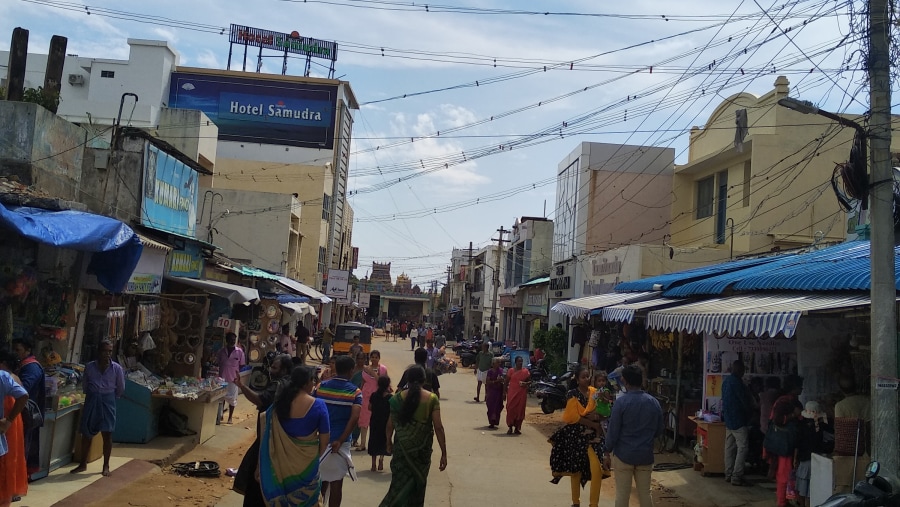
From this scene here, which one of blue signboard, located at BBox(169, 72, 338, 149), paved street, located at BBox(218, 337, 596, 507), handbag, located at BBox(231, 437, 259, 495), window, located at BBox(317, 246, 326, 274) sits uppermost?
blue signboard, located at BBox(169, 72, 338, 149)

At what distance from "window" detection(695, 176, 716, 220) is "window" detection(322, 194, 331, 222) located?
23424mm

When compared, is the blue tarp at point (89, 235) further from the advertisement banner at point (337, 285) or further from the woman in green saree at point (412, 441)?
the advertisement banner at point (337, 285)

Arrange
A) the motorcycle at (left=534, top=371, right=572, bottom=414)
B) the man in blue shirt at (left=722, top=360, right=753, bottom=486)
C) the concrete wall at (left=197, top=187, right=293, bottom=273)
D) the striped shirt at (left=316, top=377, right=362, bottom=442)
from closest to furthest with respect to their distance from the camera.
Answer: the striped shirt at (left=316, top=377, right=362, bottom=442), the man in blue shirt at (left=722, top=360, right=753, bottom=486), the motorcycle at (left=534, top=371, right=572, bottom=414), the concrete wall at (left=197, top=187, right=293, bottom=273)

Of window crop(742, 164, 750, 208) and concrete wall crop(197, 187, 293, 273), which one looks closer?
window crop(742, 164, 750, 208)

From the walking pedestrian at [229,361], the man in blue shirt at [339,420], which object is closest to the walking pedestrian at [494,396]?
the walking pedestrian at [229,361]

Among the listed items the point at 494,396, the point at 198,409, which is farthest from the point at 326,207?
the point at 198,409

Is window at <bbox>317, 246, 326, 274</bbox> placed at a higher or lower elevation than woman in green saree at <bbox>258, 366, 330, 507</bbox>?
higher

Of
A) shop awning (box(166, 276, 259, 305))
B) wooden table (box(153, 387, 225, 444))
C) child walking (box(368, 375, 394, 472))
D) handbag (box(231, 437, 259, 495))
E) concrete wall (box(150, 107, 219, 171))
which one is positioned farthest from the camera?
concrete wall (box(150, 107, 219, 171))

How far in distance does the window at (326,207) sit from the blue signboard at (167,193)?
81.8 feet

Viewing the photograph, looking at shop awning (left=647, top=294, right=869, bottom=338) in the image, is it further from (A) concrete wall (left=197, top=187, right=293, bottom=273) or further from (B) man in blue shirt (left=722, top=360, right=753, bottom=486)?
(A) concrete wall (left=197, top=187, right=293, bottom=273)

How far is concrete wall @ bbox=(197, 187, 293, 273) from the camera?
110 feet

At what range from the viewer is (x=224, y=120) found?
45688 millimetres

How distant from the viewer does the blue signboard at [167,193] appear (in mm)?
13766

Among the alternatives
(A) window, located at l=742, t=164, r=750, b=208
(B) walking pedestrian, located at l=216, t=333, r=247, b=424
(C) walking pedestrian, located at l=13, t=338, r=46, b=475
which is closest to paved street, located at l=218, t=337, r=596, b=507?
(C) walking pedestrian, located at l=13, t=338, r=46, b=475
